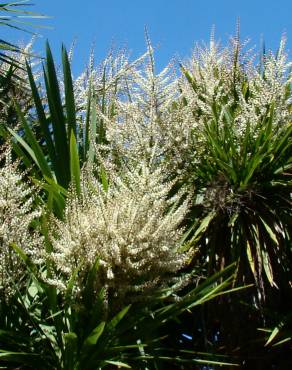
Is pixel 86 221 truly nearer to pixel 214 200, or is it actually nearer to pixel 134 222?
pixel 134 222

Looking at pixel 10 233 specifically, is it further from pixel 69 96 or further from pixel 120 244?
pixel 69 96

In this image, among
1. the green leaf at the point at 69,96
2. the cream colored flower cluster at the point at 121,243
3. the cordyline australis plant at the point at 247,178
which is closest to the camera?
the cream colored flower cluster at the point at 121,243

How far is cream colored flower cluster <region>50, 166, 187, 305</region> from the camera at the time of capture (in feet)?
9.68

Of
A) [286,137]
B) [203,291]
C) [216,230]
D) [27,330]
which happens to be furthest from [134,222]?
[286,137]

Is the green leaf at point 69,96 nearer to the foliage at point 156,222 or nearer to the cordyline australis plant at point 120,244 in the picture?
the foliage at point 156,222

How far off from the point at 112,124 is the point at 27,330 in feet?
3.93

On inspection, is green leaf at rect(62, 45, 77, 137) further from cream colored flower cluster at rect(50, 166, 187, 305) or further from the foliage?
cream colored flower cluster at rect(50, 166, 187, 305)

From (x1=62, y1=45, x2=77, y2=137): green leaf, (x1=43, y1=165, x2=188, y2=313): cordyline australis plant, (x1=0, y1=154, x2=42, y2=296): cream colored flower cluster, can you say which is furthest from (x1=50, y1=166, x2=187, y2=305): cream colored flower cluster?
(x1=62, y1=45, x2=77, y2=137): green leaf

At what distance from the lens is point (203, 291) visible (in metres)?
3.25

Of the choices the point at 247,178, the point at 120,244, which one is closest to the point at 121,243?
the point at 120,244

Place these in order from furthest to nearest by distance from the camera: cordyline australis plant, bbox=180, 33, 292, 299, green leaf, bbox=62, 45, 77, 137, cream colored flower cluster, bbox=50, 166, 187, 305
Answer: green leaf, bbox=62, 45, 77, 137, cordyline australis plant, bbox=180, 33, 292, 299, cream colored flower cluster, bbox=50, 166, 187, 305

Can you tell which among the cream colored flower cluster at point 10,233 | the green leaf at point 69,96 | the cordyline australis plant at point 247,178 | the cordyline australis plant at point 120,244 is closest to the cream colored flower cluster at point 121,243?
the cordyline australis plant at point 120,244

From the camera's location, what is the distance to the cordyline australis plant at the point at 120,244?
2953mm

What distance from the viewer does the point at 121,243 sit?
2941mm
